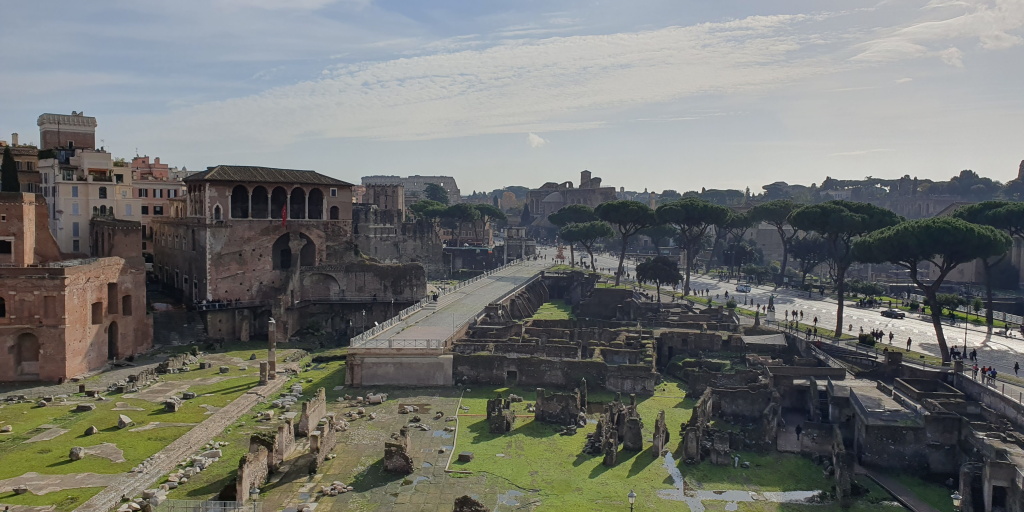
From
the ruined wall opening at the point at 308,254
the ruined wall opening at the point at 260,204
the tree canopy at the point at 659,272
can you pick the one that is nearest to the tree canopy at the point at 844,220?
the tree canopy at the point at 659,272

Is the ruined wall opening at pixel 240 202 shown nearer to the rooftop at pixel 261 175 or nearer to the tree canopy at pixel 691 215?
the rooftop at pixel 261 175

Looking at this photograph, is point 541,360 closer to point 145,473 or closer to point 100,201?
point 145,473

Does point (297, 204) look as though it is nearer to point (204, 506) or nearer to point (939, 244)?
point (204, 506)

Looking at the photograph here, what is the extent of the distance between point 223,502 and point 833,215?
5230 cm

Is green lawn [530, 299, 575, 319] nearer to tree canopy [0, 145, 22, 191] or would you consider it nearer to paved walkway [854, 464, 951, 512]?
paved walkway [854, 464, 951, 512]

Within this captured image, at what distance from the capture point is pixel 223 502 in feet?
77.9

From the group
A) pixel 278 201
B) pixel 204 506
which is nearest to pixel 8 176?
pixel 278 201

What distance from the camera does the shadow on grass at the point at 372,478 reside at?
26381 mm

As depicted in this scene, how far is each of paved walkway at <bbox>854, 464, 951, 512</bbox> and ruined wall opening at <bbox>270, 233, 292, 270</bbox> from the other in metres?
44.4

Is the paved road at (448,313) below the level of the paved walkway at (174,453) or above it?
above

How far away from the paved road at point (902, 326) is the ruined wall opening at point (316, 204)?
38167 mm

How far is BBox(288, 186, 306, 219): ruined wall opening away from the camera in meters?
61.5

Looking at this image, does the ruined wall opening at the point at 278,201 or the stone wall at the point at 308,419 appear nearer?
the stone wall at the point at 308,419

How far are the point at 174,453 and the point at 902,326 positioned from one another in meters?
48.3
